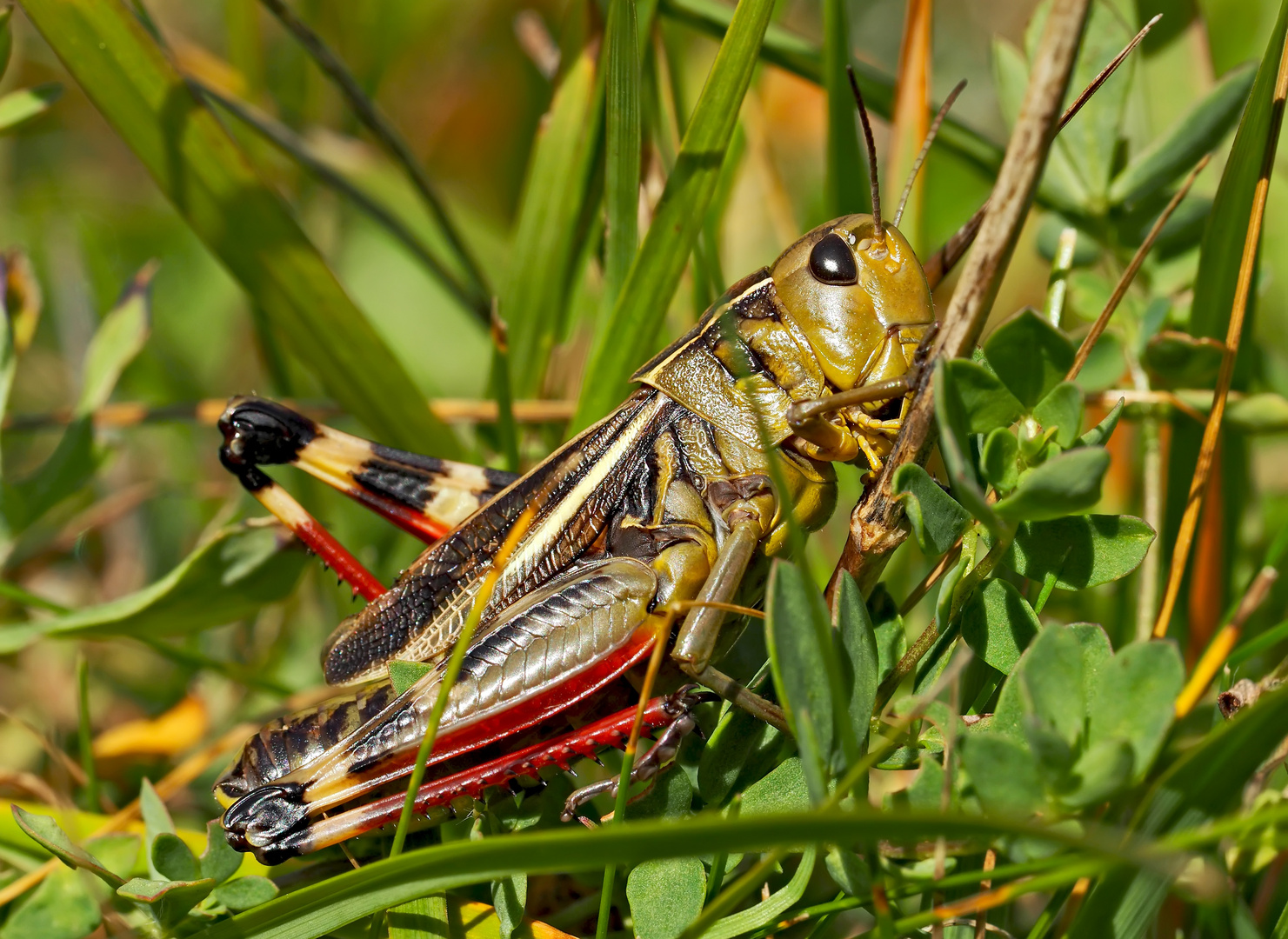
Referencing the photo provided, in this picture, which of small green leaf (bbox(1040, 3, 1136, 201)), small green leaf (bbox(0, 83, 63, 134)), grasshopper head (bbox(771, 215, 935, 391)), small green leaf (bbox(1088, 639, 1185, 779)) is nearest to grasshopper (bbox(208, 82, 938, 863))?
grasshopper head (bbox(771, 215, 935, 391))

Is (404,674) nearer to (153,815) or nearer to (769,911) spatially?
(153,815)

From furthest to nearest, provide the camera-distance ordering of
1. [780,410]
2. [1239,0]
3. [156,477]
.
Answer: [156,477] → [1239,0] → [780,410]

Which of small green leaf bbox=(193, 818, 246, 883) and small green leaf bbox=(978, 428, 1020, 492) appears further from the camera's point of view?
small green leaf bbox=(193, 818, 246, 883)

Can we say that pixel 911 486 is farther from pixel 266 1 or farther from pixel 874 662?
pixel 266 1

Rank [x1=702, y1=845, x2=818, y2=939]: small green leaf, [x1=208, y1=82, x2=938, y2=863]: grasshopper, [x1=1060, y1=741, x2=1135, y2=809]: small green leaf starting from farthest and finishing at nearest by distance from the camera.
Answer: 1. [x1=208, y1=82, x2=938, y2=863]: grasshopper
2. [x1=702, y1=845, x2=818, y2=939]: small green leaf
3. [x1=1060, y1=741, x2=1135, y2=809]: small green leaf

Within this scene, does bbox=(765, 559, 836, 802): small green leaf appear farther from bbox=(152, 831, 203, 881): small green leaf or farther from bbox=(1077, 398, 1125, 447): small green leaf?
bbox=(152, 831, 203, 881): small green leaf

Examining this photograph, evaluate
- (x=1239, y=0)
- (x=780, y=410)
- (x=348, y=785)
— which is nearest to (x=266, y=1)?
(x=780, y=410)
